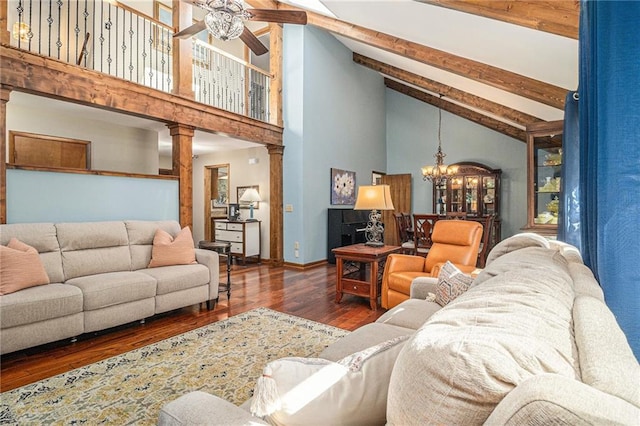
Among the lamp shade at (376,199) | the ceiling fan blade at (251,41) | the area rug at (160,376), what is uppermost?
the ceiling fan blade at (251,41)

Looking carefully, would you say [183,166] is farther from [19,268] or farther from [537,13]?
[537,13]

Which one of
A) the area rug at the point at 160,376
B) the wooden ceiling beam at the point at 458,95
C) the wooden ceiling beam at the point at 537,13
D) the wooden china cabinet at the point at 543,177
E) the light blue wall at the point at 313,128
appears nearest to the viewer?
the area rug at the point at 160,376

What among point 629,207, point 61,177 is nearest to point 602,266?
point 629,207

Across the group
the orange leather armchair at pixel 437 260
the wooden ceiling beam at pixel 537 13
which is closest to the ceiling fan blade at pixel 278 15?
the wooden ceiling beam at pixel 537 13

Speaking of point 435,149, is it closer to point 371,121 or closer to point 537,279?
point 371,121

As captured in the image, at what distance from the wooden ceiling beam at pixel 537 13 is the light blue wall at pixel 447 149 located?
5.44 metres

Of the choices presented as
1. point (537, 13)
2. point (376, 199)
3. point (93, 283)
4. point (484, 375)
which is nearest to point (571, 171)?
point (537, 13)

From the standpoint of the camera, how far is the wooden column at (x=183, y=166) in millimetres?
4352

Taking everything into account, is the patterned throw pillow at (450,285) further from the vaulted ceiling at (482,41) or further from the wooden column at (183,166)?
the wooden column at (183,166)

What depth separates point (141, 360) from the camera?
7.59 feet

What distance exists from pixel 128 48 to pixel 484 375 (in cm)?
710

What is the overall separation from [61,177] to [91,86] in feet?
3.49

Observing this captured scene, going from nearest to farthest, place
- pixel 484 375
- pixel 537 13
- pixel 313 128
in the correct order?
1. pixel 484 375
2. pixel 537 13
3. pixel 313 128

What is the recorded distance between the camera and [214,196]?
8.21 metres
